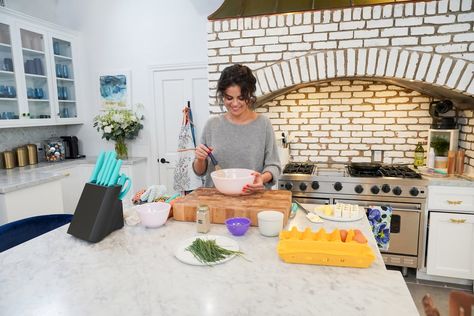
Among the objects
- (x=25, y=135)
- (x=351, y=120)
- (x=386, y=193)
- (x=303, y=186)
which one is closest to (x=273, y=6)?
(x=351, y=120)

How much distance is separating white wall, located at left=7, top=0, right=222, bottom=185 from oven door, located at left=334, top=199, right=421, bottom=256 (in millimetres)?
2346

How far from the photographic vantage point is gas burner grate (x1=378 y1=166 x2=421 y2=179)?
2615 millimetres

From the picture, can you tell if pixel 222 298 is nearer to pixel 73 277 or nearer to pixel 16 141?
pixel 73 277

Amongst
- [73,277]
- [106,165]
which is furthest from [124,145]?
[73,277]

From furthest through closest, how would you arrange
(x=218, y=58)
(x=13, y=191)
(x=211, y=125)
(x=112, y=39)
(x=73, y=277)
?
(x=112, y=39) → (x=218, y=58) → (x=13, y=191) → (x=211, y=125) → (x=73, y=277)

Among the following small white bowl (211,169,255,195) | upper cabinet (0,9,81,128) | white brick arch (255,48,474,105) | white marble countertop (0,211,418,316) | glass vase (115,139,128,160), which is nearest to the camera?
white marble countertop (0,211,418,316)

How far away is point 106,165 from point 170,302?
2.34ft

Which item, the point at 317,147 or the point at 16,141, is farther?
the point at 16,141

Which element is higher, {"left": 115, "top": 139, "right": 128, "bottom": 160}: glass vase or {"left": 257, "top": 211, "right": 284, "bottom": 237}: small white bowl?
{"left": 115, "top": 139, "right": 128, "bottom": 160}: glass vase

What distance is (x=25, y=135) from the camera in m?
3.85

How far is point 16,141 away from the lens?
12.3 ft

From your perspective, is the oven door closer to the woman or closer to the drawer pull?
the drawer pull

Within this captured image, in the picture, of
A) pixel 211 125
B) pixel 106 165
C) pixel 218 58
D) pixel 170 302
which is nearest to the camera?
pixel 170 302

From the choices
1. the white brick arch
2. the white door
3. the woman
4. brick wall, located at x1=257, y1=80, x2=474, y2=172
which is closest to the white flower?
the white door
